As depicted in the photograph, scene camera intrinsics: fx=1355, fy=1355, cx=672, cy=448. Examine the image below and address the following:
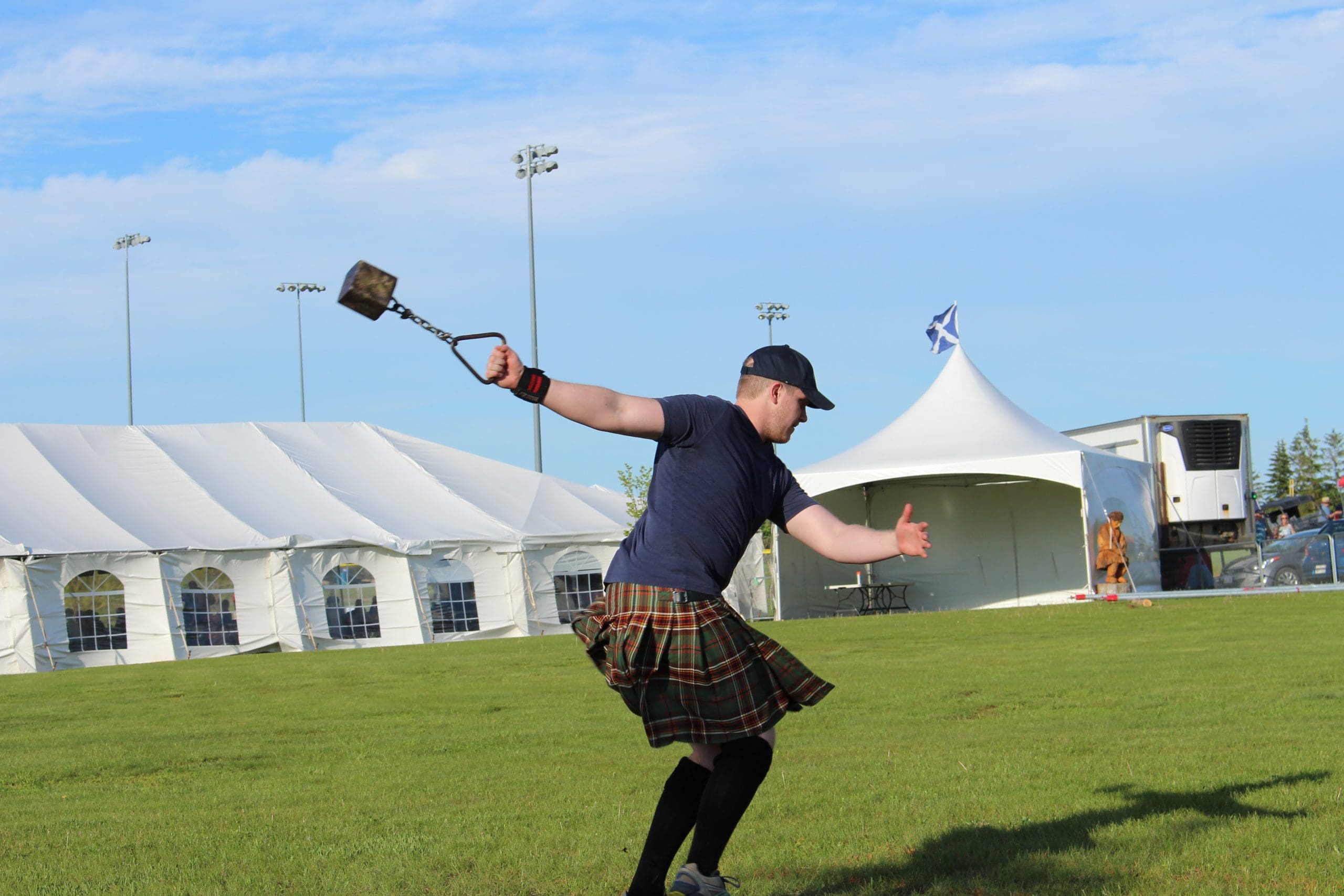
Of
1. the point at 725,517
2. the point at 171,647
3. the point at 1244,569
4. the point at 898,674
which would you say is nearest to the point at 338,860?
the point at 725,517

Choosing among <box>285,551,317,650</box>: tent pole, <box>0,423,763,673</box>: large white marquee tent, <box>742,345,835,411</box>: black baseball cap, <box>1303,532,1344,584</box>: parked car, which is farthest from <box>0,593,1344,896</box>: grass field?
<box>1303,532,1344,584</box>: parked car

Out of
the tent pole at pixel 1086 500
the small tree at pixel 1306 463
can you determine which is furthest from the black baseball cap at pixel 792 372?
the small tree at pixel 1306 463

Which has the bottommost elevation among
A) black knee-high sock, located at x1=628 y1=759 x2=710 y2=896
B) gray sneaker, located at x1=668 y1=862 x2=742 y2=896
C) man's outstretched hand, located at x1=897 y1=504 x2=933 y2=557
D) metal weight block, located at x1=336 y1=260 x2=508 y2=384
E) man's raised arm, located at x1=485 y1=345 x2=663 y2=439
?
gray sneaker, located at x1=668 y1=862 x2=742 y2=896

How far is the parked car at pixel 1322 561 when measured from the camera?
18.8m

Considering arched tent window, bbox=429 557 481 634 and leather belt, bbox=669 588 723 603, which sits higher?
leather belt, bbox=669 588 723 603

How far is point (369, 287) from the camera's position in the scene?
11.2 ft

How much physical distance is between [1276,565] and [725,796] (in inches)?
719

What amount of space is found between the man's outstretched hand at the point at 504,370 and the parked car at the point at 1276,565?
18360mm

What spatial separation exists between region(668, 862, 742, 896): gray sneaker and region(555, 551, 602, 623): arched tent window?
18.9 m

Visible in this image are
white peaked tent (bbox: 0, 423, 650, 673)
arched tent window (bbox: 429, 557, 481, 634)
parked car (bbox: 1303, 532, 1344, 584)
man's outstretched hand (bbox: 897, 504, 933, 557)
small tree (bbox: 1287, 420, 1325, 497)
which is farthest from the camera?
small tree (bbox: 1287, 420, 1325, 497)

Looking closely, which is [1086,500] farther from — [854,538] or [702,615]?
[702,615]

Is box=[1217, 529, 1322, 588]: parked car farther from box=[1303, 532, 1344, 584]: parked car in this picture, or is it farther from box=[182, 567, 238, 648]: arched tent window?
box=[182, 567, 238, 648]: arched tent window

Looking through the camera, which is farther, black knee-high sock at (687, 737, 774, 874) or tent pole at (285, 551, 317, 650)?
tent pole at (285, 551, 317, 650)

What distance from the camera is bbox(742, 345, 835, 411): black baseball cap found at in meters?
3.39
